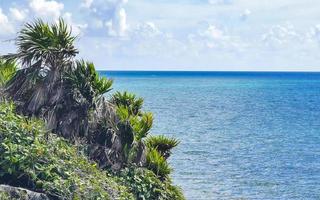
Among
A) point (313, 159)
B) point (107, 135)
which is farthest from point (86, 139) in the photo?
point (313, 159)

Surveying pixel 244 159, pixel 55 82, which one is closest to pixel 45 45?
pixel 55 82

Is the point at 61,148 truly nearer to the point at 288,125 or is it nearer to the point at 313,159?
the point at 313,159

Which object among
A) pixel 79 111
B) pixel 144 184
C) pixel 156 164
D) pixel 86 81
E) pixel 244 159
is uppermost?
pixel 86 81

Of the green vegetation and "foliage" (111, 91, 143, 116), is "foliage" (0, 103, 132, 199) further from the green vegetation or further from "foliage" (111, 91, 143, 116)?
"foliage" (111, 91, 143, 116)

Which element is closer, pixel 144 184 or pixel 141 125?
pixel 144 184

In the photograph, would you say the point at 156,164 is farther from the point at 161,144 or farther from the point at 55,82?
the point at 55,82

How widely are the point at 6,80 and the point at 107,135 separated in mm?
2879

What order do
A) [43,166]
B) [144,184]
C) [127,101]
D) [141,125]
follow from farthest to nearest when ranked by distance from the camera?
[127,101] < [141,125] < [144,184] < [43,166]

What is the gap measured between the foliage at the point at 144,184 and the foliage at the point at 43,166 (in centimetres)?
111

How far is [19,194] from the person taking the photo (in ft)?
34.9

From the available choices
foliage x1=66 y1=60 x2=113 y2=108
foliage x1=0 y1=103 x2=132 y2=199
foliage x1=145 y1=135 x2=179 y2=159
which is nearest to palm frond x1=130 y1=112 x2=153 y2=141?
foliage x1=145 y1=135 x2=179 y2=159

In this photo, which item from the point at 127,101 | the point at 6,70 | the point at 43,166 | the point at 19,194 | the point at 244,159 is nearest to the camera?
the point at 19,194

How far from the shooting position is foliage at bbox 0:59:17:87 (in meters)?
14.4

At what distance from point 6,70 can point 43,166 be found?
4.38 m
